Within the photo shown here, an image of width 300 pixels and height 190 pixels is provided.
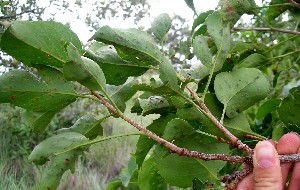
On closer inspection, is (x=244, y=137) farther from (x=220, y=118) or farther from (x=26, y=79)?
(x=26, y=79)

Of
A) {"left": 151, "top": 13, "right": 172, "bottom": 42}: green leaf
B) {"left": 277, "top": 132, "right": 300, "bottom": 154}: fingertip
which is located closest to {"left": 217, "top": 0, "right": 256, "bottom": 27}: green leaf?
{"left": 151, "top": 13, "right": 172, "bottom": 42}: green leaf

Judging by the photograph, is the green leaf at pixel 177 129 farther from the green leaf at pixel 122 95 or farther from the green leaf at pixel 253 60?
the green leaf at pixel 253 60

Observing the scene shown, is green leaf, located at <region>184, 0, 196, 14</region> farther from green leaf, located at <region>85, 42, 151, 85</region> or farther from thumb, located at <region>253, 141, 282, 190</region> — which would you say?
thumb, located at <region>253, 141, 282, 190</region>

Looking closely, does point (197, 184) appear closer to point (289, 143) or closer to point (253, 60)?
point (289, 143)

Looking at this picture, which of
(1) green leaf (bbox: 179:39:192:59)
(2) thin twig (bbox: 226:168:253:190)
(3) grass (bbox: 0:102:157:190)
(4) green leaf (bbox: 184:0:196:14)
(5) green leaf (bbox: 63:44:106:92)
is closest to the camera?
(5) green leaf (bbox: 63:44:106:92)

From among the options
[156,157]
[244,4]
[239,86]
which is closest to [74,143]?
[156,157]

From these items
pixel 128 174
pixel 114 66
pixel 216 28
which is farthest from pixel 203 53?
pixel 128 174
